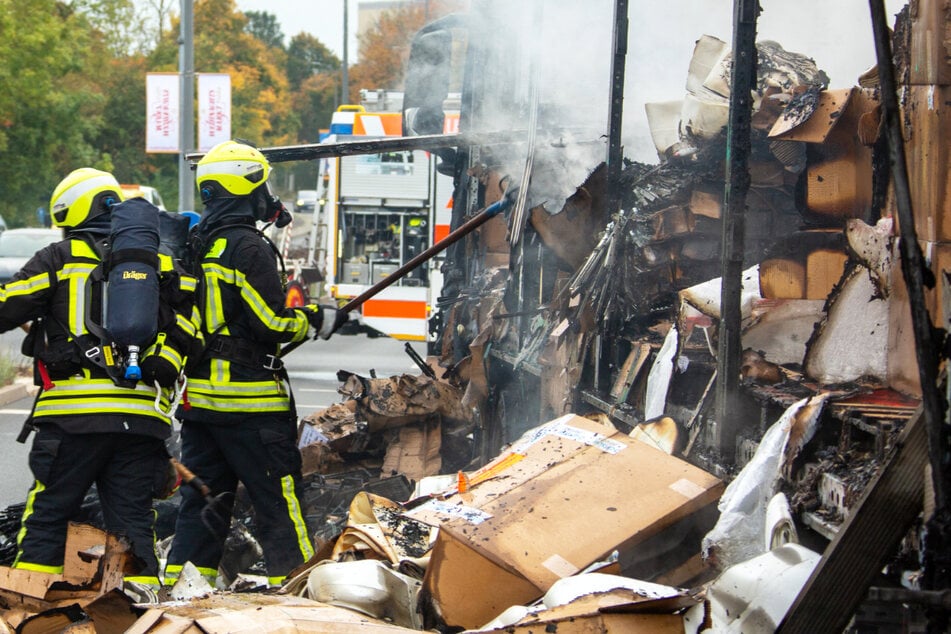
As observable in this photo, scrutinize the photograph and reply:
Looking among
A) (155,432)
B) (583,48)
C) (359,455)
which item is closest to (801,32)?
(583,48)

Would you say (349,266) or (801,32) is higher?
(801,32)

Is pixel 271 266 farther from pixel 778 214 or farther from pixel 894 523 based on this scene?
pixel 894 523

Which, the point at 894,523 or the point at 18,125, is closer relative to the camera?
the point at 894,523

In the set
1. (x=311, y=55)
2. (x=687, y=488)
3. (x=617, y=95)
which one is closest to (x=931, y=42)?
(x=687, y=488)

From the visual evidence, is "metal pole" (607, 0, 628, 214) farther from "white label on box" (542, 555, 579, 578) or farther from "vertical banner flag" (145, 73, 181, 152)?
"vertical banner flag" (145, 73, 181, 152)

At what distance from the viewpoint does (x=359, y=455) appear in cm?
637

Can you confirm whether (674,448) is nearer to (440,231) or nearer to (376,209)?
(440,231)

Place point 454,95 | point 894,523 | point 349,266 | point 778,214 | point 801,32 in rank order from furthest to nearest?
1. point 349,266
2. point 454,95
3. point 801,32
4. point 778,214
5. point 894,523

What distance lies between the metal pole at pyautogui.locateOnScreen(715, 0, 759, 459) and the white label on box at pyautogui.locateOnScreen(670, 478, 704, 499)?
0.21 m

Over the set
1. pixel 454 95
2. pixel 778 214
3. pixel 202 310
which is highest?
pixel 454 95

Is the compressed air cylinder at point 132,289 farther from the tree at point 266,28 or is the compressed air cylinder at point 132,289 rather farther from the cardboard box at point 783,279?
the tree at point 266,28

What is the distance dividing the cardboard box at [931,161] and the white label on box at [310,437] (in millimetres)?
3765

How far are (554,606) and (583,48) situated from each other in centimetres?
482

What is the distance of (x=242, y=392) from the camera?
15.1 feet
